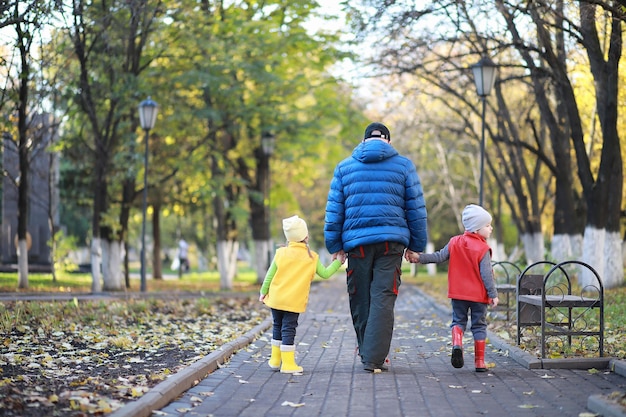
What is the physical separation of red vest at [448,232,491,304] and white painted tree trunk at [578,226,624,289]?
11.3m

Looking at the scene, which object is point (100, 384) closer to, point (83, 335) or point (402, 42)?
point (83, 335)

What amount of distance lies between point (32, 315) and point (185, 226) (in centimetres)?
4318

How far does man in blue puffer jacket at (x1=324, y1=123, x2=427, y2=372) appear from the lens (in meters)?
9.11

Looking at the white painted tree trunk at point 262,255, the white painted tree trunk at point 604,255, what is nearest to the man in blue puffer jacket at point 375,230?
the white painted tree trunk at point 604,255

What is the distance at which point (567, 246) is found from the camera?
25.6 m

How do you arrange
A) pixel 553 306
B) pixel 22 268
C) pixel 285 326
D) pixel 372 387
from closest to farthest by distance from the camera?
1. pixel 372 387
2. pixel 285 326
3. pixel 553 306
4. pixel 22 268

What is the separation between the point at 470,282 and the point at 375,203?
48.1 inches

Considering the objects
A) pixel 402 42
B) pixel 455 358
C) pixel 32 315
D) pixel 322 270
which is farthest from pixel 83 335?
pixel 402 42

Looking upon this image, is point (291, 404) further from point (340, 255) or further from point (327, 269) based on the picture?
point (340, 255)

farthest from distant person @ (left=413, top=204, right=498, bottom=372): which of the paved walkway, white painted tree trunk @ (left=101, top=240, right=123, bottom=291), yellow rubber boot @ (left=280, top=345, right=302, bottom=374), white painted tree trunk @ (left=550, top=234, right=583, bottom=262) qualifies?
white painted tree trunk @ (left=101, top=240, right=123, bottom=291)

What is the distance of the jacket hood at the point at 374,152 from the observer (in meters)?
9.23

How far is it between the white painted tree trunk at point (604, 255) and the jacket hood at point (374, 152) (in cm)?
1180

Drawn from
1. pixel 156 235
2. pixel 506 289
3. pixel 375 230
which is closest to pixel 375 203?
pixel 375 230

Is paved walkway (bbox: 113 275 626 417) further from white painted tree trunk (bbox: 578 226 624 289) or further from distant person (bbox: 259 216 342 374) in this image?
white painted tree trunk (bbox: 578 226 624 289)
